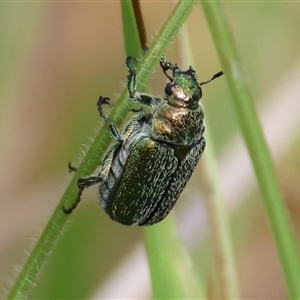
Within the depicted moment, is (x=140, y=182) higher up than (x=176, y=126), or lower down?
lower down

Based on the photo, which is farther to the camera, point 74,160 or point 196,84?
point 74,160

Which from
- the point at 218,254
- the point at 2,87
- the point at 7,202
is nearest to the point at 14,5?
the point at 2,87

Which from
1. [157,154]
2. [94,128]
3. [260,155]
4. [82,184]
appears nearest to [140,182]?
[157,154]

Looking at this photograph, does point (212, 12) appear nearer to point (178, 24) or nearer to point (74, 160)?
point (178, 24)

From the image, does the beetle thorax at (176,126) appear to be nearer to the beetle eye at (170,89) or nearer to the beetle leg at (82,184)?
the beetle eye at (170,89)

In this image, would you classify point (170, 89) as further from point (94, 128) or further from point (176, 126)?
point (94, 128)

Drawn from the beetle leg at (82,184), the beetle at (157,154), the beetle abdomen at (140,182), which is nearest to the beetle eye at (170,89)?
the beetle at (157,154)
